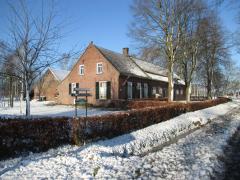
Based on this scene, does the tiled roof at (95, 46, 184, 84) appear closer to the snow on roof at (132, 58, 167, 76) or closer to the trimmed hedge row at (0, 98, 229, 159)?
the snow on roof at (132, 58, 167, 76)

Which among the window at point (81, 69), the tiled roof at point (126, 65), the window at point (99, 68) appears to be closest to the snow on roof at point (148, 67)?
the tiled roof at point (126, 65)

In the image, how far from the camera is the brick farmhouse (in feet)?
87.3

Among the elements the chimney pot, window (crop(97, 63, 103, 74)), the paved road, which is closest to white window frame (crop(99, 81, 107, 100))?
window (crop(97, 63, 103, 74))

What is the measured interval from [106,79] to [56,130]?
19834 mm

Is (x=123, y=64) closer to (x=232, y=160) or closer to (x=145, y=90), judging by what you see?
(x=145, y=90)

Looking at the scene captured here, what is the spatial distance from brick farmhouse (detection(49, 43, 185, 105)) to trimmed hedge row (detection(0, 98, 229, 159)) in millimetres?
14445

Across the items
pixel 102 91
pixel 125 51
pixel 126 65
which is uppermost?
pixel 125 51

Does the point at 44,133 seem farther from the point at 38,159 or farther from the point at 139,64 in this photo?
the point at 139,64

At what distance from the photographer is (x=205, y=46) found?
89.1ft

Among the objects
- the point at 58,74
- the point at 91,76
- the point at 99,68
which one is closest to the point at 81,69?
the point at 91,76

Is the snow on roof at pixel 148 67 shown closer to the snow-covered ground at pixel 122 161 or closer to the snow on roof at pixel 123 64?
the snow on roof at pixel 123 64

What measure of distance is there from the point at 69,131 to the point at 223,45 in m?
28.4

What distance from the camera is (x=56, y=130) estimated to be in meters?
7.59

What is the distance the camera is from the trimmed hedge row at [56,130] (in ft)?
21.3
